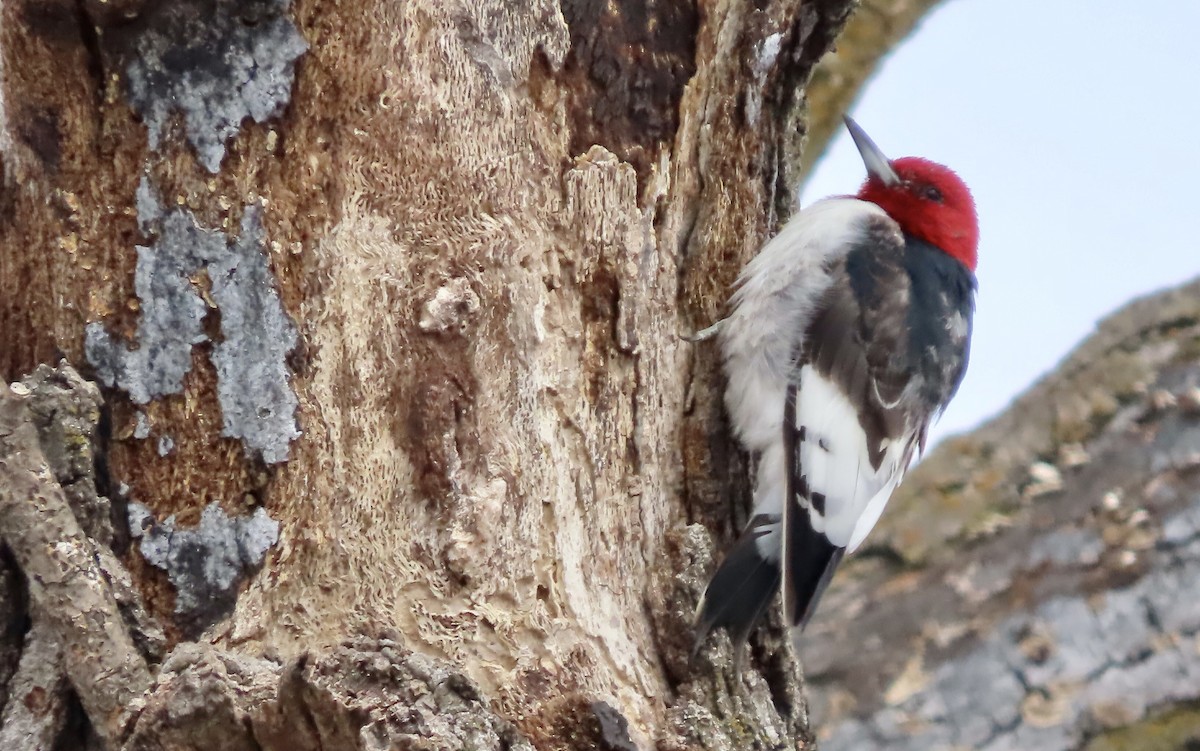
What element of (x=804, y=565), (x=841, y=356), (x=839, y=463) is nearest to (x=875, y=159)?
(x=841, y=356)

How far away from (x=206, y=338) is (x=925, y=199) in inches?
71.7

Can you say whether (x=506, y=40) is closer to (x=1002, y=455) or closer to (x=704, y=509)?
(x=704, y=509)

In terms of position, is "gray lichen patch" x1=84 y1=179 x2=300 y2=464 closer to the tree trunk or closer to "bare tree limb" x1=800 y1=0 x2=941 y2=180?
the tree trunk

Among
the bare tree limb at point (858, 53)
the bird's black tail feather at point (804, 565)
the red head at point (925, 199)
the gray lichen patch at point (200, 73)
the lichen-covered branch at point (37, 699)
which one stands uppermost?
the gray lichen patch at point (200, 73)

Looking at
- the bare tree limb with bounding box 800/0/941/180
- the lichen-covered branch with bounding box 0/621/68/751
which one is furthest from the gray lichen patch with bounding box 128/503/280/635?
the bare tree limb with bounding box 800/0/941/180

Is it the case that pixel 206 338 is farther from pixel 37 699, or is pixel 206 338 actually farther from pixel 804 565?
pixel 804 565

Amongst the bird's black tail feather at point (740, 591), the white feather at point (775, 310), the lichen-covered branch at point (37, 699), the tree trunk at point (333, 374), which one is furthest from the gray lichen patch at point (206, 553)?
the white feather at point (775, 310)

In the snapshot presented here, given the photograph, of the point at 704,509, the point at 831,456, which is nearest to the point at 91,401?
the point at 704,509

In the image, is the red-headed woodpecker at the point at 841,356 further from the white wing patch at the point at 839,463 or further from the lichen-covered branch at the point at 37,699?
the lichen-covered branch at the point at 37,699

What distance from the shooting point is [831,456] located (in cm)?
239

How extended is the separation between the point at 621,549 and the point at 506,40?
74 cm

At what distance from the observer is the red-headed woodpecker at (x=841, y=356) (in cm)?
208

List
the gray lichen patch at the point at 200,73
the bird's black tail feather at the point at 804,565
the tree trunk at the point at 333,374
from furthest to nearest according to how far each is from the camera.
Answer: the bird's black tail feather at the point at 804,565
the gray lichen patch at the point at 200,73
the tree trunk at the point at 333,374

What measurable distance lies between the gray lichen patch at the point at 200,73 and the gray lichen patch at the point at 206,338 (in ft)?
0.32
